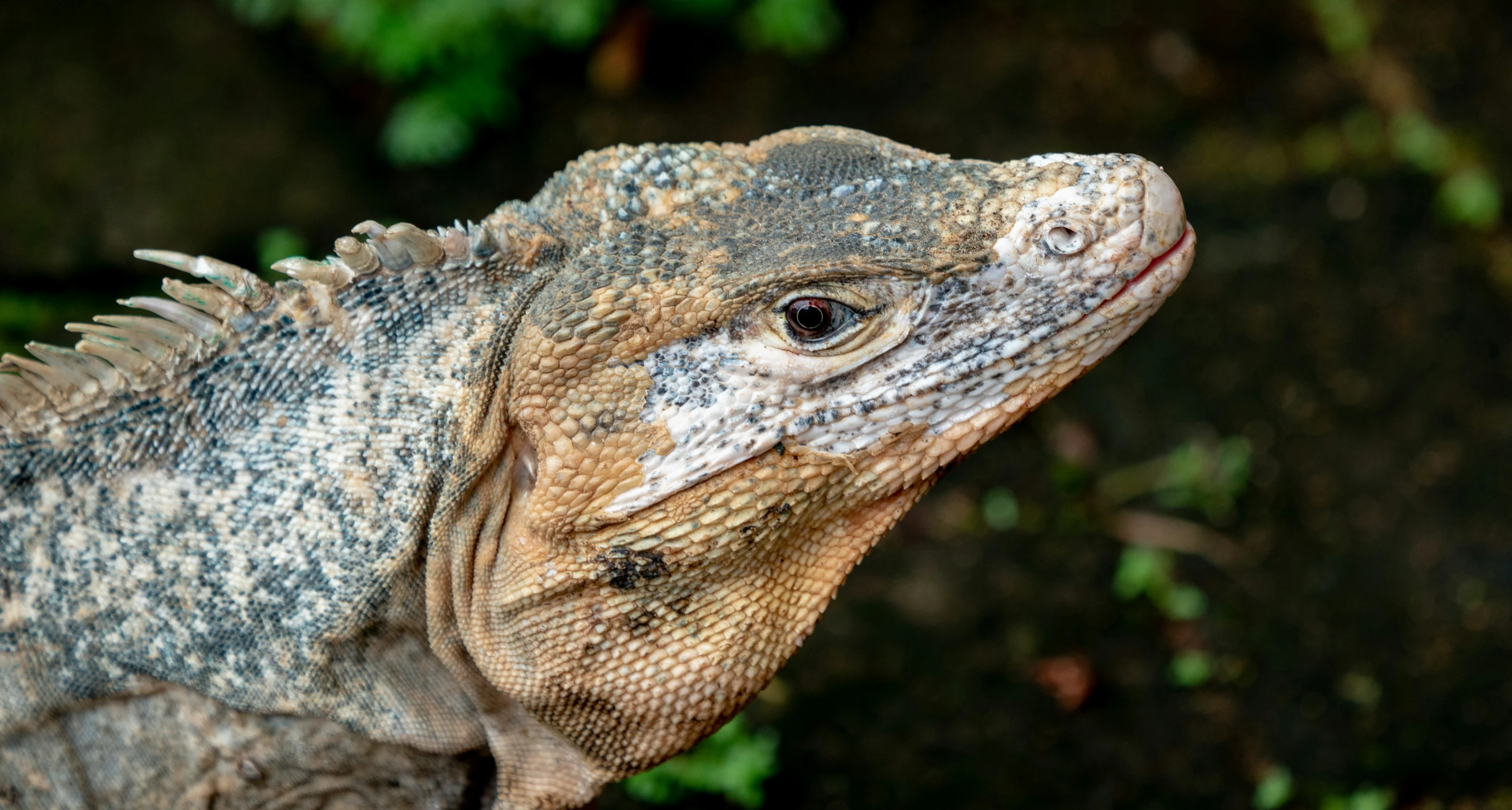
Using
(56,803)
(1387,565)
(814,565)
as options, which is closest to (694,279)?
(814,565)

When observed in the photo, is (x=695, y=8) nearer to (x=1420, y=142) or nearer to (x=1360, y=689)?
(x=1420, y=142)

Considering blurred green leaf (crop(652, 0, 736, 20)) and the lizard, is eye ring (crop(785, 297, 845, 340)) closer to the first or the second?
the lizard

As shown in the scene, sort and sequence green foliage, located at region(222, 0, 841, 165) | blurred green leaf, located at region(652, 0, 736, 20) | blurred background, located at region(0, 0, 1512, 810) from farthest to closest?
blurred green leaf, located at region(652, 0, 736, 20) → green foliage, located at region(222, 0, 841, 165) → blurred background, located at region(0, 0, 1512, 810)

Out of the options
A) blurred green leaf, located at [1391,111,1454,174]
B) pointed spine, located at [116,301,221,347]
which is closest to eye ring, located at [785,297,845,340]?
pointed spine, located at [116,301,221,347]

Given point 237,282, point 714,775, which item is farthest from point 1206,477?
point 237,282

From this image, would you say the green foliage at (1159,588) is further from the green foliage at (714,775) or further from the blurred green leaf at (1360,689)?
the green foliage at (714,775)

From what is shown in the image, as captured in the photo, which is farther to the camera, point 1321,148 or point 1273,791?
point 1321,148
